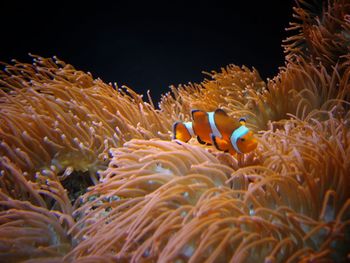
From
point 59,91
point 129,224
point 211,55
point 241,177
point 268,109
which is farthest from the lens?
point 211,55

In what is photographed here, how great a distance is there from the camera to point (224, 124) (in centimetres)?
161

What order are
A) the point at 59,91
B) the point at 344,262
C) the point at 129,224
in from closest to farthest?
the point at 344,262, the point at 129,224, the point at 59,91

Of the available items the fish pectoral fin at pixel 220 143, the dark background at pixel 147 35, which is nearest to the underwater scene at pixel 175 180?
the fish pectoral fin at pixel 220 143

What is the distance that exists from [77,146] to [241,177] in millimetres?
1217

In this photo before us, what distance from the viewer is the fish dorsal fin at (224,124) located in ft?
5.20

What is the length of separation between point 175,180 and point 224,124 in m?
0.39

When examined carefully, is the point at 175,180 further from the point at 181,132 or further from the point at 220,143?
the point at 181,132

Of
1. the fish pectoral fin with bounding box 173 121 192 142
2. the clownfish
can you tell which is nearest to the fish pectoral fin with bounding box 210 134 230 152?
the clownfish

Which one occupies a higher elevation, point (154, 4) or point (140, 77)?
point (154, 4)

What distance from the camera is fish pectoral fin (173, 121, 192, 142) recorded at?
1.87 meters

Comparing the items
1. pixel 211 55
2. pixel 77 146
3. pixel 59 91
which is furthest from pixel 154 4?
pixel 77 146

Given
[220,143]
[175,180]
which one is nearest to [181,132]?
[220,143]

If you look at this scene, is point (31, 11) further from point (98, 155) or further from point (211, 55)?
point (98, 155)

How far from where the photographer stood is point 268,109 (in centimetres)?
272
